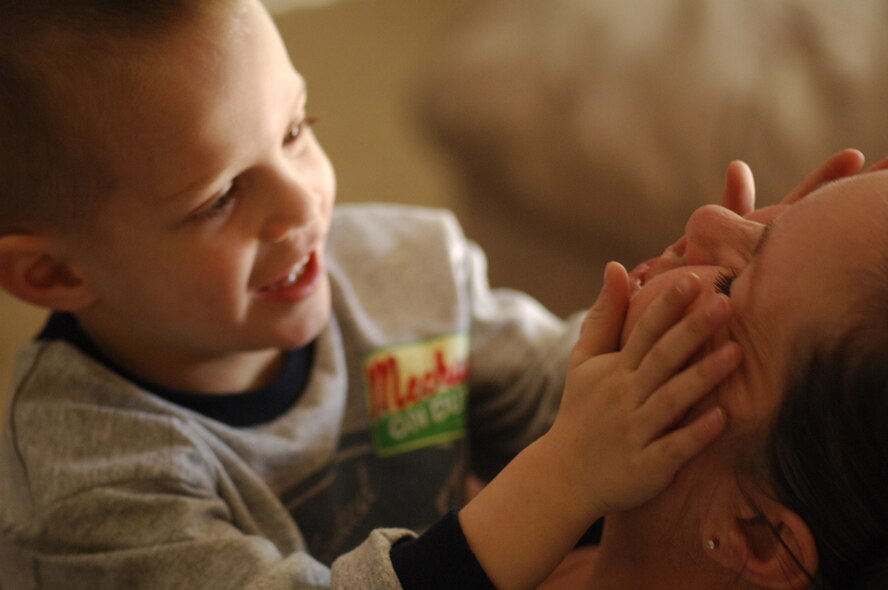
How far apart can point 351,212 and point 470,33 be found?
0.41 metres

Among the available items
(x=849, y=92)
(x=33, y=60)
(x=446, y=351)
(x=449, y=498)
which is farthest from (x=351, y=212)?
(x=849, y=92)

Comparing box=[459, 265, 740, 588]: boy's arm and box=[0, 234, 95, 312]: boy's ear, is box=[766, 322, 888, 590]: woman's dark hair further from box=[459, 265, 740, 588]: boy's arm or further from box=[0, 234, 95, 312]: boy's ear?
box=[0, 234, 95, 312]: boy's ear

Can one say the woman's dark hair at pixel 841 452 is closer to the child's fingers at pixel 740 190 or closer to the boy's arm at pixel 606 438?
the boy's arm at pixel 606 438

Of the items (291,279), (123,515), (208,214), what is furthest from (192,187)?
(123,515)

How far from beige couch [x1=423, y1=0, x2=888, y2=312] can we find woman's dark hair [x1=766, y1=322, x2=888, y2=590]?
659mm

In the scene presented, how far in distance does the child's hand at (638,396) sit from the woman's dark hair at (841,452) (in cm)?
4

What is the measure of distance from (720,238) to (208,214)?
381 millimetres

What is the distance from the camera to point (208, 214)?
0.73 meters

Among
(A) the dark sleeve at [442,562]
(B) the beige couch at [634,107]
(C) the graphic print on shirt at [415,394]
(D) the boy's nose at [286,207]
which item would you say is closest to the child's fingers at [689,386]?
(A) the dark sleeve at [442,562]

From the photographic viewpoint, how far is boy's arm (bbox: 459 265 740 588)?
52 centimetres

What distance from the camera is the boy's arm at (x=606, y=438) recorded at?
0.52m

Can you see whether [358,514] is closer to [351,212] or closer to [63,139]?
[351,212]

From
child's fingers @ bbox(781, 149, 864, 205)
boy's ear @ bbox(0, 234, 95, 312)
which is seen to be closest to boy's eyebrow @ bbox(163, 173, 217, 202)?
boy's ear @ bbox(0, 234, 95, 312)

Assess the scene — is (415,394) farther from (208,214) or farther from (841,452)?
(841,452)
